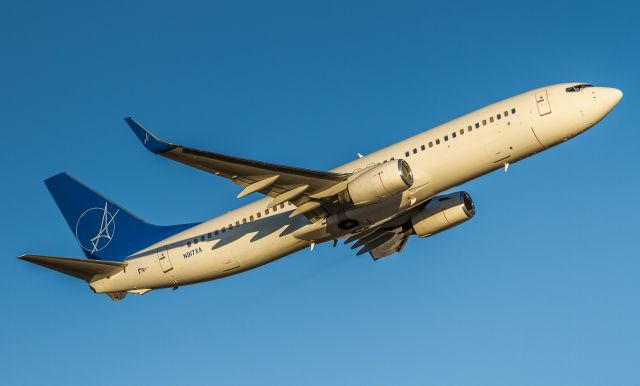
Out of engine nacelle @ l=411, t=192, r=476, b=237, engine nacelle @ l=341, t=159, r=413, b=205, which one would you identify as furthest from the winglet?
engine nacelle @ l=411, t=192, r=476, b=237

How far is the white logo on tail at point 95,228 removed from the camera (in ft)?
158

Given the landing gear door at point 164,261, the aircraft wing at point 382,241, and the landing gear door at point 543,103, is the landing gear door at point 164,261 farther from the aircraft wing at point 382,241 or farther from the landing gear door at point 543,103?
the landing gear door at point 543,103

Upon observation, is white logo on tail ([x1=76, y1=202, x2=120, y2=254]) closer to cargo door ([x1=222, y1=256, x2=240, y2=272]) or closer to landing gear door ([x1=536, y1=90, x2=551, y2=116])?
cargo door ([x1=222, y1=256, x2=240, y2=272])

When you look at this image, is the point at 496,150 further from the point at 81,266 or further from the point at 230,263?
the point at 81,266

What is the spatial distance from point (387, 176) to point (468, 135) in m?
4.76

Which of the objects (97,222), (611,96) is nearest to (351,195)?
(611,96)

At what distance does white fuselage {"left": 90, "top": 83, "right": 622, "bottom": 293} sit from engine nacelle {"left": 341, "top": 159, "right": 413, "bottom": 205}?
4.63 ft

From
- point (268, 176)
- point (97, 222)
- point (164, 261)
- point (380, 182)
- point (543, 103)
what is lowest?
point (380, 182)

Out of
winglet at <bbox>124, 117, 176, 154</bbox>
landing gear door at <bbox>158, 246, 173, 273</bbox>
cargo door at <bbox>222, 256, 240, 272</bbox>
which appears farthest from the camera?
landing gear door at <bbox>158, 246, 173, 273</bbox>

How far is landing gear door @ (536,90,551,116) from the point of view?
39250mm

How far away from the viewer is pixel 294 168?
37750mm

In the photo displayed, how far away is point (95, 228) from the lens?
48.5 meters

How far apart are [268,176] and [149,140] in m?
6.31

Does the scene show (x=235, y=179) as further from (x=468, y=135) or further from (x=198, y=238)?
(x=468, y=135)
